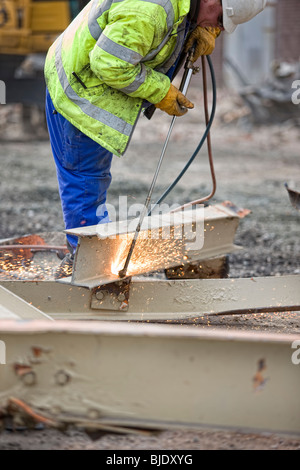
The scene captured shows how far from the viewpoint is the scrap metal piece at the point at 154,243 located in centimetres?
295

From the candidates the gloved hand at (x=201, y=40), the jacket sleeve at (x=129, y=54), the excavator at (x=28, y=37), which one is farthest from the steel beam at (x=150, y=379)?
the excavator at (x=28, y=37)

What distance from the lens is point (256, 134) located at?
13570mm

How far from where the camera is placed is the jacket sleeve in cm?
291

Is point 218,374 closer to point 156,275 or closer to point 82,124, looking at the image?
point 82,124

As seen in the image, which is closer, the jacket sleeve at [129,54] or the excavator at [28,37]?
the jacket sleeve at [129,54]

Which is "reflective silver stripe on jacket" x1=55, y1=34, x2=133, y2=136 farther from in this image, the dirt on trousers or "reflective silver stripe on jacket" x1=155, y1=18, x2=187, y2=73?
the dirt on trousers

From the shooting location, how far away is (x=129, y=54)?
2957mm

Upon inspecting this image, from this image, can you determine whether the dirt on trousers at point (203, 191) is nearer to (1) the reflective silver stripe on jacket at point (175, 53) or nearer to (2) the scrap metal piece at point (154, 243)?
(2) the scrap metal piece at point (154, 243)

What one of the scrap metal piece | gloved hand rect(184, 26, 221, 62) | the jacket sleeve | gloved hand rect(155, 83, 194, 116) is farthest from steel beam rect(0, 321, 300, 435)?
gloved hand rect(184, 26, 221, 62)

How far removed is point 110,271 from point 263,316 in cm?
98

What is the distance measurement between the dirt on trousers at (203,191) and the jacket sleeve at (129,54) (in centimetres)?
105

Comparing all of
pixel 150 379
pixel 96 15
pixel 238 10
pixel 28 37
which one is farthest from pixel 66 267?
pixel 28 37

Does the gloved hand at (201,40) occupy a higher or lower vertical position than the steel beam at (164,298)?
higher

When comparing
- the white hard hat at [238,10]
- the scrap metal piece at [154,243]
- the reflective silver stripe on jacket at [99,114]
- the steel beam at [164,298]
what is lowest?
the steel beam at [164,298]
